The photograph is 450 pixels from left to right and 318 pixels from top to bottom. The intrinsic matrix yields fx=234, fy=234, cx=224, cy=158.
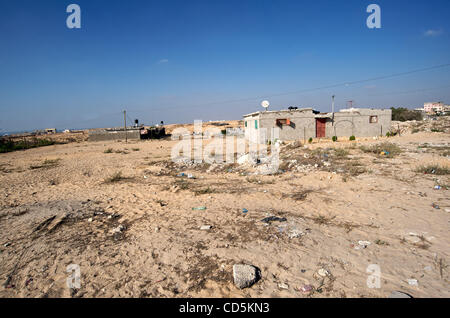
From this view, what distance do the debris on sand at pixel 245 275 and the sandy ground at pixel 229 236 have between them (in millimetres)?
65

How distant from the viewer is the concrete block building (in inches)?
694

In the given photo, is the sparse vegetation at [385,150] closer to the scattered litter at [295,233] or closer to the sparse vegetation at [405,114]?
the scattered litter at [295,233]

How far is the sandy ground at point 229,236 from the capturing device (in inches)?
108

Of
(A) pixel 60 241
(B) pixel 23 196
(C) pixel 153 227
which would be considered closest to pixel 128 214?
(C) pixel 153 227

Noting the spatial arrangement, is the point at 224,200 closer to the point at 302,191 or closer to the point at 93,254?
the point at 302,191

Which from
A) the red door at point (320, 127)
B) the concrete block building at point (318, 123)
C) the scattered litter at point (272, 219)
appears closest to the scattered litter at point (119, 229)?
the scattered litter at point (272, 219)

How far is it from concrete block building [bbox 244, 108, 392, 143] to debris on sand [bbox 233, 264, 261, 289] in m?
15.5

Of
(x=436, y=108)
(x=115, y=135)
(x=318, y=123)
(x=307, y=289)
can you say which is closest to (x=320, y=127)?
(x=318, y=123)

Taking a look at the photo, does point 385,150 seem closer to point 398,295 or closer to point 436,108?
point 398,295

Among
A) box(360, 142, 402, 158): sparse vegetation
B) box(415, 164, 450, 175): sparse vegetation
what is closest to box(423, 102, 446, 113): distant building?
box(360, 142, 402, 158): sparse vegetation

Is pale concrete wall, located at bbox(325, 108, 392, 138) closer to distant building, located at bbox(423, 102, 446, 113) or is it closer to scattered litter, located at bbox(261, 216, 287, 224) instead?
scattered litter, located at bbox(261, 216, 287, 224)

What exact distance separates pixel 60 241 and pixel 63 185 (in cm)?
455

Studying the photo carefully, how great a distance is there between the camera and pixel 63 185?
7.52 m
